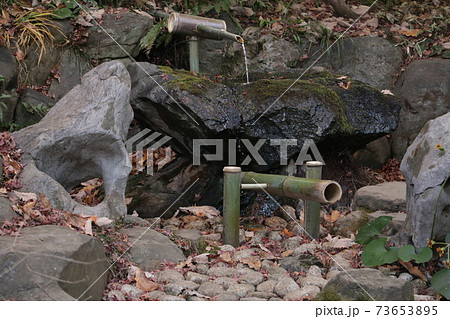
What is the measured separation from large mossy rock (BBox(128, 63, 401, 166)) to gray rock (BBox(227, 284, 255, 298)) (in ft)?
6.46

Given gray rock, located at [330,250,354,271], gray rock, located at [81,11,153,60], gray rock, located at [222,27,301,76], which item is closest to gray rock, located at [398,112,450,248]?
gray rock, located at [330,250,354,271]

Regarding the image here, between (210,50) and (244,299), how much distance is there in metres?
4.92

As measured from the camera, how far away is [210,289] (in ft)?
11.5

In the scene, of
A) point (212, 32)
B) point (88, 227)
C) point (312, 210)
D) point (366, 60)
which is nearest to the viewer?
point (88, 227)

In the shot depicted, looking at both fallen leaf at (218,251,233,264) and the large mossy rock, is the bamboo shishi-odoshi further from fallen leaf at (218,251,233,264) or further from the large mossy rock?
the large mossy rock

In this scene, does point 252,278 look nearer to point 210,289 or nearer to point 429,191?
point 210,289

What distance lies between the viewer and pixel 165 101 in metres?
5.32

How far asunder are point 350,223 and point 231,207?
1.22 meters

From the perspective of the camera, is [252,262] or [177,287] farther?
[252,262]

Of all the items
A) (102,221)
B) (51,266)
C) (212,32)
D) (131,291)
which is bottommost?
(131,291)

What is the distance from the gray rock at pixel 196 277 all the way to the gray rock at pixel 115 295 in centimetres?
56

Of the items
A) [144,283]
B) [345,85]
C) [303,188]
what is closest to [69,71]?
[345,85]

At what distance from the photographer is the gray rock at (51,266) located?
281 centimetres

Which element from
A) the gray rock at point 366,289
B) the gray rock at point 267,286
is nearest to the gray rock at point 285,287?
the gray rock at point 267,286
